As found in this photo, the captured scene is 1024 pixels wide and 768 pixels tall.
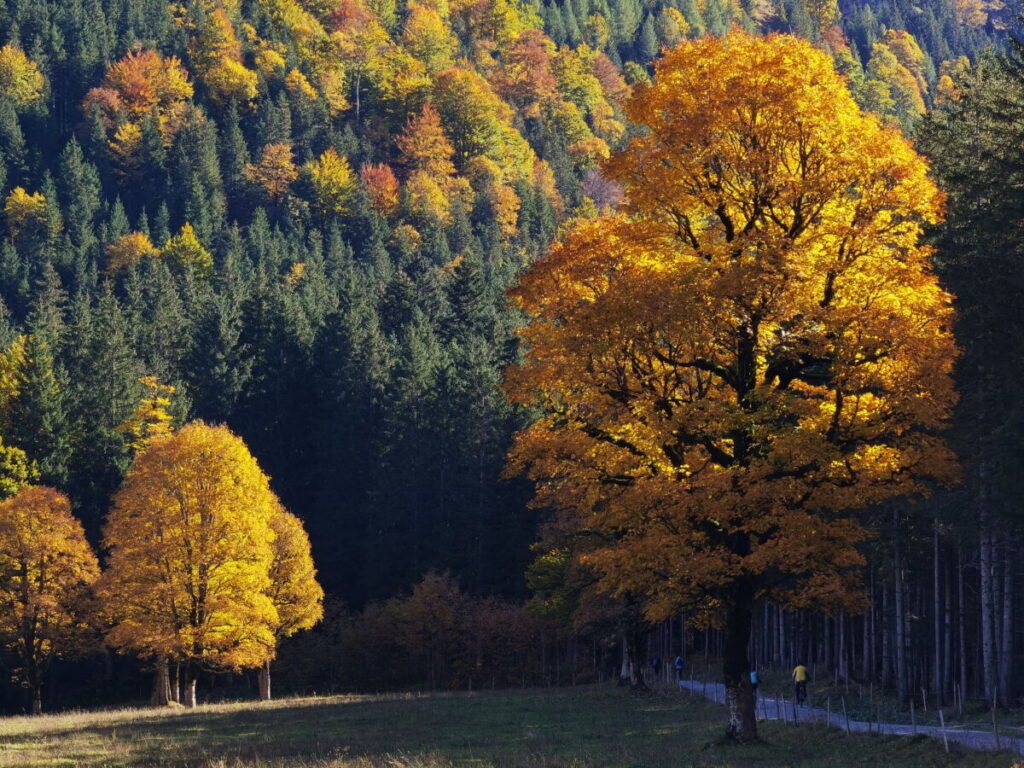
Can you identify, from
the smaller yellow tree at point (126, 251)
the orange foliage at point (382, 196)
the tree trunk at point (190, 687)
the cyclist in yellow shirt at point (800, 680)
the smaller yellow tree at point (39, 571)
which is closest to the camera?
the cyclist in yellow shirt at point (800, 680)

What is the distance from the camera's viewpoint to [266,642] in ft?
203

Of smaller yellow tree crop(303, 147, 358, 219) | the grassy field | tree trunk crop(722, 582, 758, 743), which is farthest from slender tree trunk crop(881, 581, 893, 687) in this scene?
smaller yellow tree crop(303, 147, 358, 219)

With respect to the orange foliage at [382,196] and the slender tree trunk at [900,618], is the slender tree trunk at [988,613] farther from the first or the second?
the orange foliage at [382,196]

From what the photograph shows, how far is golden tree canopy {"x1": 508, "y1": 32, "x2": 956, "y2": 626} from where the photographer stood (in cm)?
2477

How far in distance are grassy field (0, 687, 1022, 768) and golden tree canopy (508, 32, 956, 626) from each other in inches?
130

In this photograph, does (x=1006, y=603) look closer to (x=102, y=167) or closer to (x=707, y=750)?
(x=707, y=750)

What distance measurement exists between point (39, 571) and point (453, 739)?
1706 inches

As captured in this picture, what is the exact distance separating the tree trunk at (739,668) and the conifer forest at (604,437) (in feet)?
0.26

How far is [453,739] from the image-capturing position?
34281 mm

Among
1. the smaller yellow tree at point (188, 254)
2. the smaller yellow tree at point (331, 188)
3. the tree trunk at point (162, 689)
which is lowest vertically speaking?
the tree trunk at point (162, 689)

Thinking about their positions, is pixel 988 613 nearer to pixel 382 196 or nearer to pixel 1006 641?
pixel 1006 641

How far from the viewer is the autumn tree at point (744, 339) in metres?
24.8

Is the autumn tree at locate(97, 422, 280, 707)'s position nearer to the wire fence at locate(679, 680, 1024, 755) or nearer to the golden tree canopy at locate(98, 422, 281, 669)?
the golden tree canopy at locate(98, 422, 281, 669)

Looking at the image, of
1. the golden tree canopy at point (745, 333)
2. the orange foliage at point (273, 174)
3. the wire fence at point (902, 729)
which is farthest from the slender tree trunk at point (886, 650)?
the orange foliage at point (273, 174)
